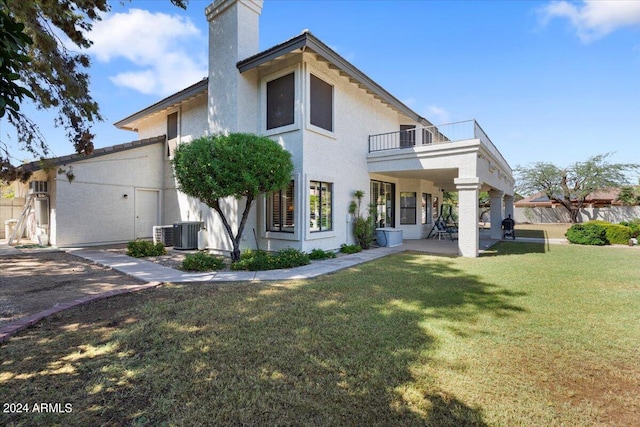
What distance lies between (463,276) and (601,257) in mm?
6613

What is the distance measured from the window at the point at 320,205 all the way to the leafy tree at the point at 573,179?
32.5 metres

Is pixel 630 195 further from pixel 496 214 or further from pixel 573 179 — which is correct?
pixel 496 214

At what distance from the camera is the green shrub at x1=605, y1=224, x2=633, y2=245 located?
13227mm

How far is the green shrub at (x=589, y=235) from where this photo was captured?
13.5 m

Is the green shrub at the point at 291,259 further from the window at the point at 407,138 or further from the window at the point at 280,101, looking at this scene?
the window at the point at 407,138

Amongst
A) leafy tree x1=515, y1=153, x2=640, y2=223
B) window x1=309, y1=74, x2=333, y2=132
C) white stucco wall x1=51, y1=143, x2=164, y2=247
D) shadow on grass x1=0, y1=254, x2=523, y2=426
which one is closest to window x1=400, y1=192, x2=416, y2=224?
window x1=309, y1=74, x2=333, y2=132

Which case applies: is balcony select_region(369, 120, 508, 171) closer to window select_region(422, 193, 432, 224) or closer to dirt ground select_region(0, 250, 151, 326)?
window select_region(422, 193, 432, 224)

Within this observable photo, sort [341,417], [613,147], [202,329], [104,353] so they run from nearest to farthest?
[341,417], [104,353], [202,329], [613,147]

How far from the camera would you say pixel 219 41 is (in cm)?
1058

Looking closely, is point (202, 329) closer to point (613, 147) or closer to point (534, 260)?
point (534, 260)

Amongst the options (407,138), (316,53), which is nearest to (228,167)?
(316,53)

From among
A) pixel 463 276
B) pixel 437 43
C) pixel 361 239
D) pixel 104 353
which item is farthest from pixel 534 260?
pixel 104 353

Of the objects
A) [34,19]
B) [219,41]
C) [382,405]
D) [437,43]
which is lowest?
[382,405]

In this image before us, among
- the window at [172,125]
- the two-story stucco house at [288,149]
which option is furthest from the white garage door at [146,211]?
the window at [172,125]
